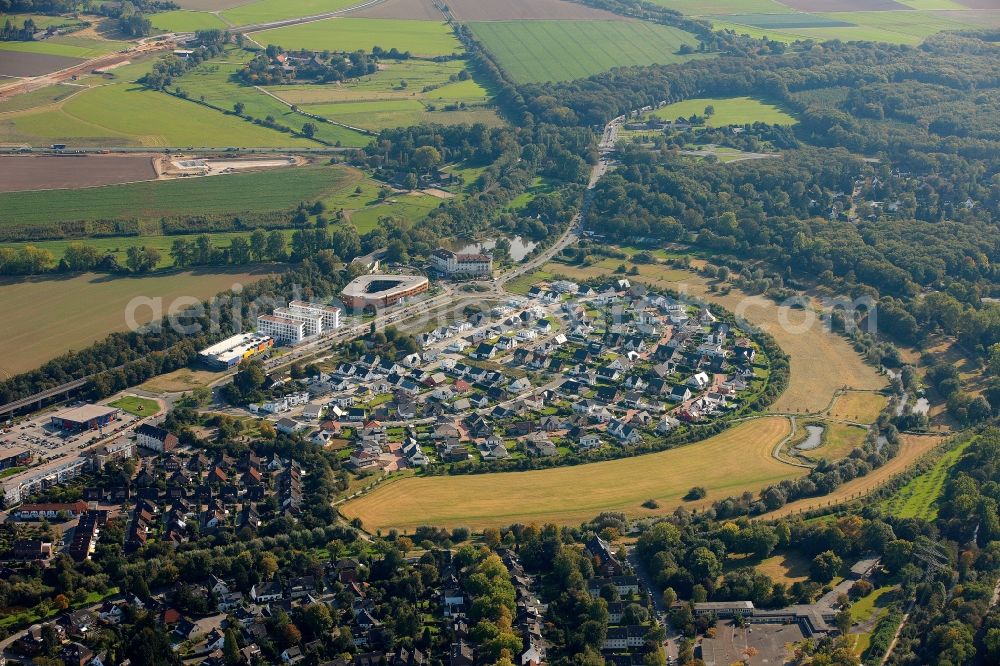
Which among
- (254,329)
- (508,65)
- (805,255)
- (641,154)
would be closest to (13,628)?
(254,329)

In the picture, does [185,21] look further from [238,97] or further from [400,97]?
[400,97]

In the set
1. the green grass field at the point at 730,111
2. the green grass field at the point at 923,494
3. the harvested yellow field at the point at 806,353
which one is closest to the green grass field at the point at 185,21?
the green grass field at the point at 730,111

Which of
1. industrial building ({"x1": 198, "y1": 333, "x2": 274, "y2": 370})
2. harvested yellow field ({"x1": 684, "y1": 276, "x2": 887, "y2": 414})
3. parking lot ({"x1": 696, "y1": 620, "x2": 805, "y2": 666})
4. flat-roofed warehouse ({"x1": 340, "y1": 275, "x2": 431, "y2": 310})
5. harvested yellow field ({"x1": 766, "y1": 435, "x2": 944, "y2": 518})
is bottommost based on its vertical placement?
parking lot ({"x1": 696, "y1": 620, "x2": 805, "y2": 666})

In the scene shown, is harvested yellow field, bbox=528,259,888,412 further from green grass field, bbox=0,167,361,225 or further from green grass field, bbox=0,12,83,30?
green grass field, bbox=0,12,83,30

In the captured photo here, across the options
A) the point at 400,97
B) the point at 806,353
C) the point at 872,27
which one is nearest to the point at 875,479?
the point at 806,353

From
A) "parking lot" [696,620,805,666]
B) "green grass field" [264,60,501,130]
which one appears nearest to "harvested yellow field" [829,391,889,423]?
"parking lot" [696,620,805,666]

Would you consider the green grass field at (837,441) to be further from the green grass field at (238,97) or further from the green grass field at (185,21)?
the green grass field at (185,21)
